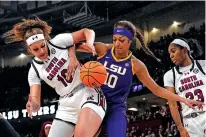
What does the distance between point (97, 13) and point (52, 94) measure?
626 cm

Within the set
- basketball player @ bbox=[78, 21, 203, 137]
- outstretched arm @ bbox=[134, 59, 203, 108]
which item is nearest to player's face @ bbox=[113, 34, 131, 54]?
basketball player @ bbox=[78, 21, 203, 137]

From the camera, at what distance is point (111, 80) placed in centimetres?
477

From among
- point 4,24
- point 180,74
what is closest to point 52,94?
point 4,24

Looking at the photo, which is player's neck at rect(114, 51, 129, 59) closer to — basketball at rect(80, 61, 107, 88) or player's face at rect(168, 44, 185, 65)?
basketball at rect(80, 61, 107, 88)

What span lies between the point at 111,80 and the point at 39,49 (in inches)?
37.5

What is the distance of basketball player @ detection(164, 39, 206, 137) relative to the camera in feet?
19.0

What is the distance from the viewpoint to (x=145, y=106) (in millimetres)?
26172

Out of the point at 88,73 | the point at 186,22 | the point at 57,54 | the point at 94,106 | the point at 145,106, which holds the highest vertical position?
the point at 186,22

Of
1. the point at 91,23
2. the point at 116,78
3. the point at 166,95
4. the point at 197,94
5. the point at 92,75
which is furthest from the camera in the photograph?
the point at 91,23

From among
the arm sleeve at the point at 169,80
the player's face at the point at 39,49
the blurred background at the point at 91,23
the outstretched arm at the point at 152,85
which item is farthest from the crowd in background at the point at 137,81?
the player's face at the point at 39,49

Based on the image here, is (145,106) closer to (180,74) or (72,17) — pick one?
(72,17)

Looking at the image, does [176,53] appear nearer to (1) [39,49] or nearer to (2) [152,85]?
(2) [152,85]

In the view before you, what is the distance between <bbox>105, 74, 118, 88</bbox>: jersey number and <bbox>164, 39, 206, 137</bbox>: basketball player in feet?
4.72

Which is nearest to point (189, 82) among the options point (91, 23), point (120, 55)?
point (120, 55)
